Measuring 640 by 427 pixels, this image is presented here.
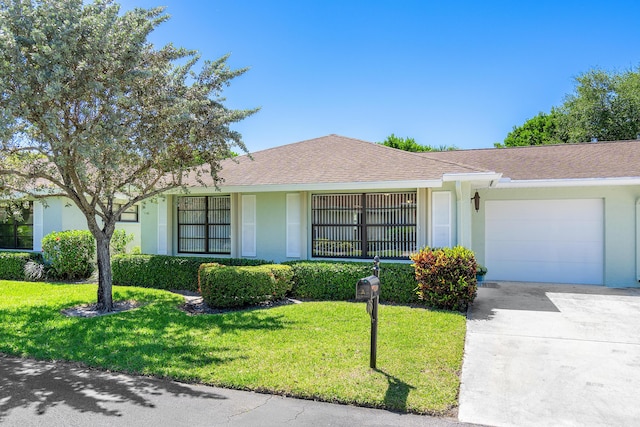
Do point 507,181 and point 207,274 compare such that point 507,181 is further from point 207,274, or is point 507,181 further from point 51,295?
point 51,295

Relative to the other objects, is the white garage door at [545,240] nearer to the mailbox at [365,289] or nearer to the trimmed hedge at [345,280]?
the trimmed hedge at [345,280]

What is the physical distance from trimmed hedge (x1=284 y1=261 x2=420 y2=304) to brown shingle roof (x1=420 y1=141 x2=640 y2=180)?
3.76 meters

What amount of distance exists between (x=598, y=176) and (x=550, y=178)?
43.6 inches

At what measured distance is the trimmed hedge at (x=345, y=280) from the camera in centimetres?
865

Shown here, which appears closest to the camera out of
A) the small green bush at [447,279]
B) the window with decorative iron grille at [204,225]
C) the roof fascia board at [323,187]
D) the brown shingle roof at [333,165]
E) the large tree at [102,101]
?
the large tree at [102,101]

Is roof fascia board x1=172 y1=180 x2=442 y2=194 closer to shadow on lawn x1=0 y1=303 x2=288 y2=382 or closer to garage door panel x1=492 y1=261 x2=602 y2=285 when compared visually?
shadow on lawn x1=0 y1=303 x2=288 y2=382

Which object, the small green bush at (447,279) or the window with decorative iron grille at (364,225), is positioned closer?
the small green bush at (447,279)

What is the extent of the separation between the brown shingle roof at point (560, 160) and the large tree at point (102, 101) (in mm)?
6047

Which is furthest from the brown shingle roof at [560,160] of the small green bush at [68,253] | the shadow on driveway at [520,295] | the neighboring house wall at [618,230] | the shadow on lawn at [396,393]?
the small green bush at [68,253]

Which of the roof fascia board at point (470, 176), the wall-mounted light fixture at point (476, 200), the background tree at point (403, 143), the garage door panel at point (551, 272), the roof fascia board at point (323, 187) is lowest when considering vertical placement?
the garage door panel at point (551, 272)

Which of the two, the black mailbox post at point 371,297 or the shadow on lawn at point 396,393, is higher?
the black mailbox post at point 371,297

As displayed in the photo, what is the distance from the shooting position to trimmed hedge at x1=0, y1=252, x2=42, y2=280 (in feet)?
42.5

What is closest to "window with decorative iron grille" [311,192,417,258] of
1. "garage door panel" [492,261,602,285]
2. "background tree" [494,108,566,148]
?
"garage door panel" [492,261,602,285]

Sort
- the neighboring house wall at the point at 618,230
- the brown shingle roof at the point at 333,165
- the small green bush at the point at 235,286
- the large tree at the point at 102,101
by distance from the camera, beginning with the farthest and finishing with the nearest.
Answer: the neighboring house wall at the point at 618,230, the brown shingle roof at the point at 333,165, the small green bush at the point at 235,286, the large tree at the point at 102,101
